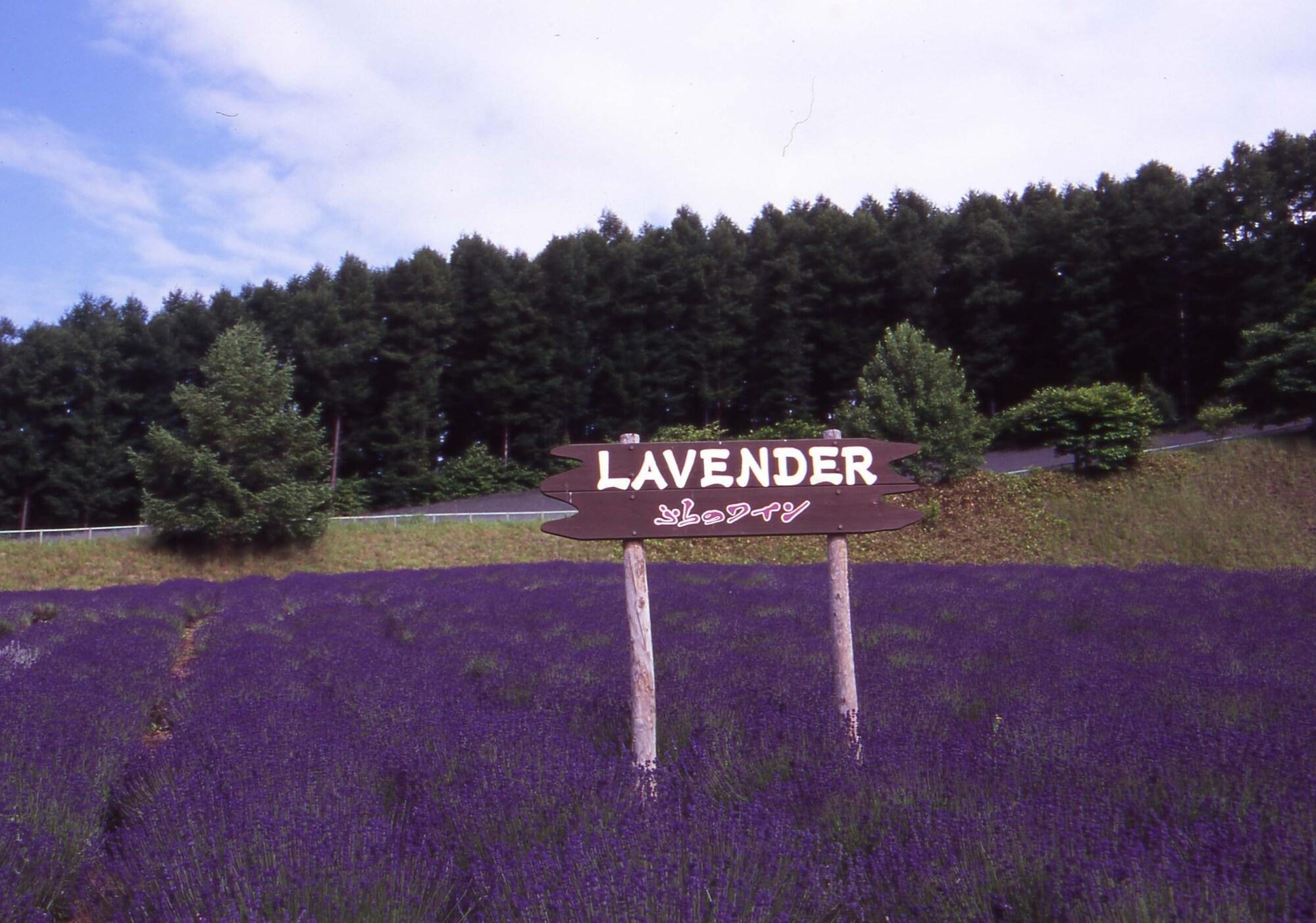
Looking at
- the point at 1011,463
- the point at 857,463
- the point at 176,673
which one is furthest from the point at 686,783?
the point at 1011,463

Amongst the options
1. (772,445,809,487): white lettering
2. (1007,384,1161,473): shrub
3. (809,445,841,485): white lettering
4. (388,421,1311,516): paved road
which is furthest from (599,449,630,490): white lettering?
(1007,384,1161,473): shrub

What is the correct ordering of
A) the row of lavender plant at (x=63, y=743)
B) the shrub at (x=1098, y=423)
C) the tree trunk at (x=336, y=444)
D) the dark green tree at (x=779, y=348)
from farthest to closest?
the dark green tree at (x=779, y=348) < the tree trunk at (x=336, y=444) < the shrub at (x=1098, y=423) < the row of lavender plant at (x=63, y=743)

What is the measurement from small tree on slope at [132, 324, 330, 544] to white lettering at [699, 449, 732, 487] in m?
21.4

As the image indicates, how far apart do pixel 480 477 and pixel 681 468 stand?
3199 cm

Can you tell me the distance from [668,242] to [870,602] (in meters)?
31.2

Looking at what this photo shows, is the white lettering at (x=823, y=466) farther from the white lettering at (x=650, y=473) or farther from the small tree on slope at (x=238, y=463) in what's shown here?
the small tree on slope at (x=238, y=463)

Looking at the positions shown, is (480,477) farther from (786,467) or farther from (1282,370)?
(786,467)

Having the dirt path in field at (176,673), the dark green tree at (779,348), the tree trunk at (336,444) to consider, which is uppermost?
the dark green tree at (779,348)

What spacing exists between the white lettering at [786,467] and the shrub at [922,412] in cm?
1872

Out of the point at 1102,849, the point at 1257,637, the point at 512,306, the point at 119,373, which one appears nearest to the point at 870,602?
the point at 1257,637

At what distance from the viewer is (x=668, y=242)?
40.0 meters

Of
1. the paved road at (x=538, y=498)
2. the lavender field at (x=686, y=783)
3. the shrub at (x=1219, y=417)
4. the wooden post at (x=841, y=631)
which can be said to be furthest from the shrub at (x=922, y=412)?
the wooden post at (x=841, y=631)

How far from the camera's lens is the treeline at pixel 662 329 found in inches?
1423

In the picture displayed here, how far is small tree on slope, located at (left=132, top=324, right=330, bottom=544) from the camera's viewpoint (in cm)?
2438
